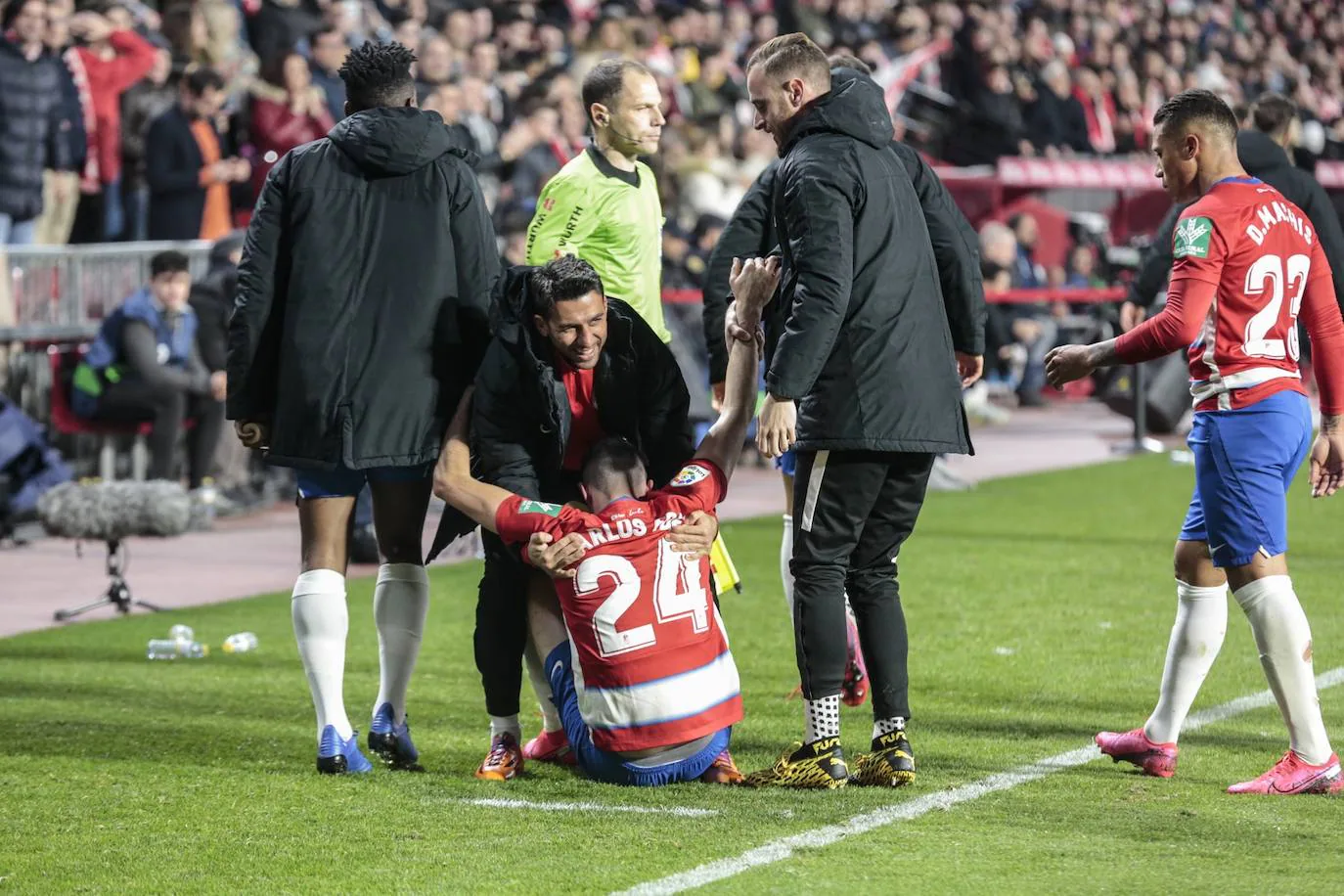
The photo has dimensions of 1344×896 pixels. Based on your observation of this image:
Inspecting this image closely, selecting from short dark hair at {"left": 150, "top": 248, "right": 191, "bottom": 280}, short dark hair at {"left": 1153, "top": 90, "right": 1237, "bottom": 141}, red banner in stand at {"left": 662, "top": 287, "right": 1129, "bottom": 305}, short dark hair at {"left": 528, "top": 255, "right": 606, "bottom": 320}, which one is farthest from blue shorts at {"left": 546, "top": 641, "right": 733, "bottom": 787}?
red banner in stand at {"left": 662, "top": 287, "right": 1129, "bottom": 305}

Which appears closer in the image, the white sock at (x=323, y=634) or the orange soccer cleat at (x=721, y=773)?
the orange soccer cleat at (x=721, y=773)

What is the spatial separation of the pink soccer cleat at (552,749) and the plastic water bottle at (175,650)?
2.54 metres

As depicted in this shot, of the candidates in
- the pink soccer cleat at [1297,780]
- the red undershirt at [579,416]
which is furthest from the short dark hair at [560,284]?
the pink soccer cleat at [1297,780]

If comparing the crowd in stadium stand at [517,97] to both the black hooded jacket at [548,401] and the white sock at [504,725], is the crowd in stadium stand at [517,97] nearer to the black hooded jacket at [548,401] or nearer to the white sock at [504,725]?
the black hooded jacket at [548,401]

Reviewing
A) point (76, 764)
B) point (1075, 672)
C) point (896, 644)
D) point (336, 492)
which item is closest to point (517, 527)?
point (336, 492)

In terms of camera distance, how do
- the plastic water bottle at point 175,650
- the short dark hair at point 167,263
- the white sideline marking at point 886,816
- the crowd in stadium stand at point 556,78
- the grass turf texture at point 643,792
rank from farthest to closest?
the crowd in stadium stand at point 556,78
the short dark hair at point 167,263
the plastic water bottle at point 175,650
the grass turf texture at point 643,792
the white sideline marking at point 886,816

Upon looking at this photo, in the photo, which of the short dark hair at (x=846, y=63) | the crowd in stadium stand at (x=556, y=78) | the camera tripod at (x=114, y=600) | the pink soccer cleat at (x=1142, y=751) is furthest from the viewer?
the crowd in stadium stand at (x=556, y=78)

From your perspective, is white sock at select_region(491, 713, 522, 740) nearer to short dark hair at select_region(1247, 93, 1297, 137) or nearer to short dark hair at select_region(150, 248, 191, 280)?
short dark hair at select_region(1247, 93, 1297, 137)

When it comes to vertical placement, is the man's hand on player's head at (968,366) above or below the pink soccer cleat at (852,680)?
above

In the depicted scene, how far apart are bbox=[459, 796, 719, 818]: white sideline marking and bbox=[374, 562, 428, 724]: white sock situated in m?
0.57

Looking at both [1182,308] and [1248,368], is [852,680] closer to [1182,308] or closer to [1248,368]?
[1248,368]

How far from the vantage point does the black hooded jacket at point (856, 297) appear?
5.11 metres

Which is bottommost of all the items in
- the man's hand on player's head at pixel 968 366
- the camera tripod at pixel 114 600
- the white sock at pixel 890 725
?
the camera tripod at pixel 114 600

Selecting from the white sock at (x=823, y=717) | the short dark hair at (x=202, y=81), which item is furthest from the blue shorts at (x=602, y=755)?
the short dark hair at (x=202, y=81)
